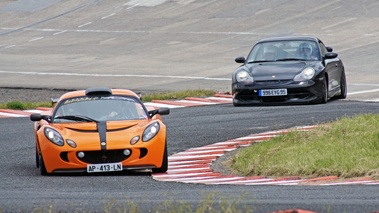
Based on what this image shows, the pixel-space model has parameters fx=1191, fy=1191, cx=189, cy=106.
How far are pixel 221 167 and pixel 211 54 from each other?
20.9 m

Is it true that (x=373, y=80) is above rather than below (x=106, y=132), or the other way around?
below

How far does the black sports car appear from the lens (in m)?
22.5

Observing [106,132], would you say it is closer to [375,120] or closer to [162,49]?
[375,120]

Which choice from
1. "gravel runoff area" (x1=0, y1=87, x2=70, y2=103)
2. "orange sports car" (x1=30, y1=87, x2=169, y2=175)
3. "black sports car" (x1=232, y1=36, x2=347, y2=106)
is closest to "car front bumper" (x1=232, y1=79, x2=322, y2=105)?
"black sports car" (x1=232, y1=36, x2=347, y2=106)

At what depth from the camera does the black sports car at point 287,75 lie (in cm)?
2247

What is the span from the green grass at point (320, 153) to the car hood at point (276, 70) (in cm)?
495

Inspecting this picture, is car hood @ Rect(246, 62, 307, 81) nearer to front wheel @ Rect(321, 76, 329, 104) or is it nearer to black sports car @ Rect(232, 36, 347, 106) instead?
black sports car @ Rect(232, 36, 347, 106)

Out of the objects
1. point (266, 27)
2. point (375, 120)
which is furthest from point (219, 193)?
point (266, 27)

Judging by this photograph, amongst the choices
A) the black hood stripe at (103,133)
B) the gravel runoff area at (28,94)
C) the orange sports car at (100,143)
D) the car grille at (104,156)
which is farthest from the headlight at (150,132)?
the gravel runoff area at (28,94)

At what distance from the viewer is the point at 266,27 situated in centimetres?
4059

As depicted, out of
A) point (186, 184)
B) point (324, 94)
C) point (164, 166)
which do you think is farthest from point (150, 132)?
point (324, 94)

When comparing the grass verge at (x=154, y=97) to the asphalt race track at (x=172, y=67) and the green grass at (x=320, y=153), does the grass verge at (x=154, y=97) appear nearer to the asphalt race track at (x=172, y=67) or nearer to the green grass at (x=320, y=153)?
the asphalt race track at (x=172, y=67)

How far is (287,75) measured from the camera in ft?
73.9

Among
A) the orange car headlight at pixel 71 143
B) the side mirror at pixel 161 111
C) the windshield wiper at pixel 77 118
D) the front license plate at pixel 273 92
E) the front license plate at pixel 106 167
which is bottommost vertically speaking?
the front license plate at pixel 273 92
